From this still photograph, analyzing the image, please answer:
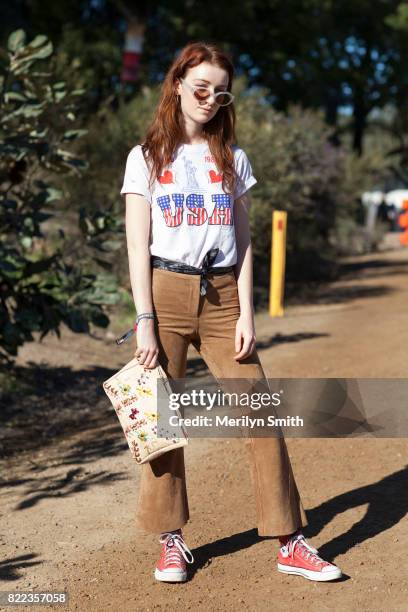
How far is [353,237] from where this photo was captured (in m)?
30.8

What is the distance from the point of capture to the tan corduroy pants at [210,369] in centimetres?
394

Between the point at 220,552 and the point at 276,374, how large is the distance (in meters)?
4.43

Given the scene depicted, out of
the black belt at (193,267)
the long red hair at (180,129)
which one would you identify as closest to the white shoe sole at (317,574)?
the black belt at (193,267)

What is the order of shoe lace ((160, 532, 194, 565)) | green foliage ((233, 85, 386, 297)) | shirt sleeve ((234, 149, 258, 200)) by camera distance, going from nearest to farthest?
shirt sleeve ((234, 149, 258, 200))
shoe lace ((160, 532, 194, 565))
green foliage ((233, 85, 386, 297))

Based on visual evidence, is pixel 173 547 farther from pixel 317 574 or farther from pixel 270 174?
pixel 270 174

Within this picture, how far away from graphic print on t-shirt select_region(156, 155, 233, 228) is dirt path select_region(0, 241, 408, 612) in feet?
5.01

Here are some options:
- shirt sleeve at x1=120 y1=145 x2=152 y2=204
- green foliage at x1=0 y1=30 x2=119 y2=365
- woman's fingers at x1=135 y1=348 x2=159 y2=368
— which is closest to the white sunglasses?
shirt sleeve at x1=120 y1=145 x2=152 y2=204

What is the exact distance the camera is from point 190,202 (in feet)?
12.7

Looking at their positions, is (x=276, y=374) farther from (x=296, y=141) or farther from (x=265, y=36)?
(x=265, y=36)

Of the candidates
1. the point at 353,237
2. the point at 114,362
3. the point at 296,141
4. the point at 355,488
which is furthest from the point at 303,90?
the point at 355,488

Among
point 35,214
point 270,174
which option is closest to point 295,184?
point 270,174

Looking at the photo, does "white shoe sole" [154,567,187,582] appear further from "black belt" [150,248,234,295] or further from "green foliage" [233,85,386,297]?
"green foliage" [233,85,386,297]

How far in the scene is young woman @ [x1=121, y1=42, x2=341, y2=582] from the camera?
387cm

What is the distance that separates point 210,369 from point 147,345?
29 centimetres
